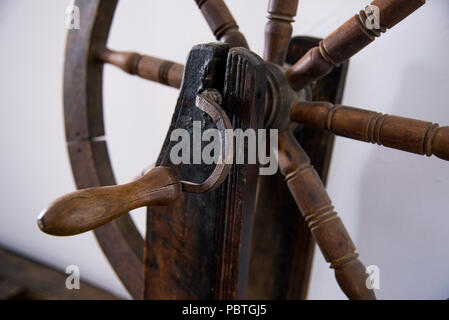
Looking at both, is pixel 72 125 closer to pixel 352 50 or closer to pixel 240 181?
pixel 240 181

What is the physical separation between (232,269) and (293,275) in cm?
34

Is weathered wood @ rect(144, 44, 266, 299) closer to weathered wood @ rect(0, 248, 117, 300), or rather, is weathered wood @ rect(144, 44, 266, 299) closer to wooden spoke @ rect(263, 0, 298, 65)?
wooden spoke @ rect(263, 0, 298, 65)

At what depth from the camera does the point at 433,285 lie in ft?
2.39

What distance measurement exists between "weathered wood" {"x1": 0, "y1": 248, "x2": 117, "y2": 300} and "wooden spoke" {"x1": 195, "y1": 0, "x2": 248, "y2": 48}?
3.10ft

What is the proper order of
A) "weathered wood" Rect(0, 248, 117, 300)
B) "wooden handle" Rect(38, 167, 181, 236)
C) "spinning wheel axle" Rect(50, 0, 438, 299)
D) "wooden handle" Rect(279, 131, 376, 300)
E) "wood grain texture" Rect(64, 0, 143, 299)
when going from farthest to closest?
"weathered wood" Rect(0, 248, 117, 300) < "wood grain texture" Rect(64, 0, 143, 299) < "wooden handle" Rect(279, 131, 376, 300) < "spinning wheel axle" Rect(50, 0, 438, 299) < "wooden handle" Rect(38, 167, 181, 236)

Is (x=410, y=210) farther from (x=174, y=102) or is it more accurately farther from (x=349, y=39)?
(x=174, y=102)

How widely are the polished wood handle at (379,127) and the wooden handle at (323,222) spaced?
0.07 m

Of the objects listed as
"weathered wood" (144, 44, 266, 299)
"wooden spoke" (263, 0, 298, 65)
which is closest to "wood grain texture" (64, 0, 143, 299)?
"weathered wood" (144, 44, 266, 299)

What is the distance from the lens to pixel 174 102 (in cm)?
114

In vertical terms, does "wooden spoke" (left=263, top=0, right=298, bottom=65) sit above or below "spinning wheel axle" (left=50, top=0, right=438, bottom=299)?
above

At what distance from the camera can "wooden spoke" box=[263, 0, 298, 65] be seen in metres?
0.66

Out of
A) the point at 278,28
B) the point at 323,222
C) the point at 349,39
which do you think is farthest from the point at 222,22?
the point at 323,222
